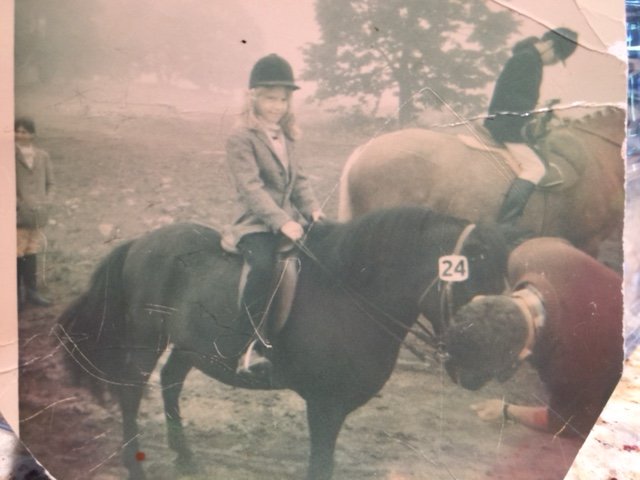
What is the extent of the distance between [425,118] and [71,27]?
87 cm

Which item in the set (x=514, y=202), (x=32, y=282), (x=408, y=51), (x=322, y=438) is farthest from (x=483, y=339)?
(x=32, y=282)

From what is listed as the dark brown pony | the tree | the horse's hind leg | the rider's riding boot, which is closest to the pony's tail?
the dark brown pony

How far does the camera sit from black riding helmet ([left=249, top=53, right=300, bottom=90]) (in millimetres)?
1153

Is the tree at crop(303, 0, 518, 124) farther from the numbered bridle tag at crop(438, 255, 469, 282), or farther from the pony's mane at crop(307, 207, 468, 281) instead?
the numbered bridle tag at crop(438, 255, 469, 282)

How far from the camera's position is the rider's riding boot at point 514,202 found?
3.85ft

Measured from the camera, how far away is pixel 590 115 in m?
1.19

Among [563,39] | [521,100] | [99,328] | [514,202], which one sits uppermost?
[563,39]

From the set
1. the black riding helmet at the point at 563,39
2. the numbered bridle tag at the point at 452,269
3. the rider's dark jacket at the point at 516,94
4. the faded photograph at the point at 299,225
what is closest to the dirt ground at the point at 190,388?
the faded photograph at the point at 299,225

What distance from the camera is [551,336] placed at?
46.8 inches

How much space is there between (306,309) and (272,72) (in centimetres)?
57

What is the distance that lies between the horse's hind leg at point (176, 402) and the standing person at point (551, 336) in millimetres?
644

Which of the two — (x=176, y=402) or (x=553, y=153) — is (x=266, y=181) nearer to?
(x=176, y=402)

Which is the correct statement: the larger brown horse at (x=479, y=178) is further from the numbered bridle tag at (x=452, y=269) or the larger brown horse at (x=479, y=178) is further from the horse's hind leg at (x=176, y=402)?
the horse's hind leg at (x=176, y=402)

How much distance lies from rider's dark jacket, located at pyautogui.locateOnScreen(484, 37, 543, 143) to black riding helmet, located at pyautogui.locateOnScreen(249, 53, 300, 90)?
1.60 ft
